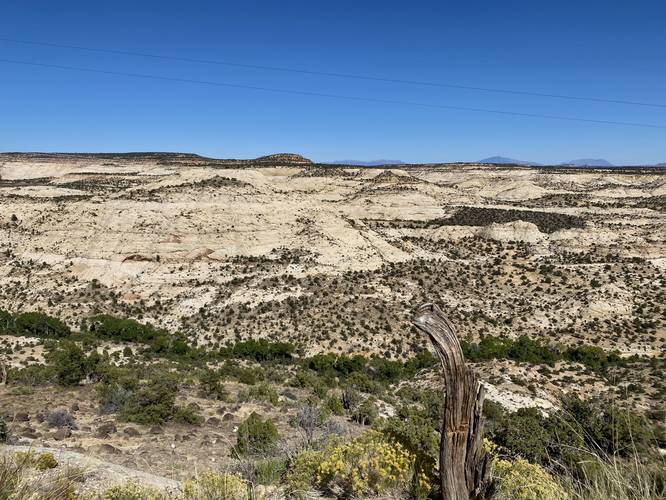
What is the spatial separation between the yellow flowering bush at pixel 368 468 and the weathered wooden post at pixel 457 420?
1.15 metres

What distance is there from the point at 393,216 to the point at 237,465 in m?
46.8

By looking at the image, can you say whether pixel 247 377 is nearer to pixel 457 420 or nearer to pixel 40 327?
pixel 457 420

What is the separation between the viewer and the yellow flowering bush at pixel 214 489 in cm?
412

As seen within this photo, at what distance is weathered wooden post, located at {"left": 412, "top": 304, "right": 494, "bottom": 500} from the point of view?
4.40m

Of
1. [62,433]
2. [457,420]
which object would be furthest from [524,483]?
[62,433]

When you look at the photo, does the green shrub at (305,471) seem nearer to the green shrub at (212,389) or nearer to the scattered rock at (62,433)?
the scattered rock at (62,433)

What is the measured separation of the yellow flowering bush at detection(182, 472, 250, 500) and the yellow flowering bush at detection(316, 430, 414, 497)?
1.28 meters

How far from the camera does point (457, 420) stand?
449 cm

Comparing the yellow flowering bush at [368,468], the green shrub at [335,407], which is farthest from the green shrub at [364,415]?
the yellow flowering bush at [368,468]

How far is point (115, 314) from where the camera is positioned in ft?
93.3

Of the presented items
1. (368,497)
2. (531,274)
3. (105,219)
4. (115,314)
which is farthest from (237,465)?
(105,219)

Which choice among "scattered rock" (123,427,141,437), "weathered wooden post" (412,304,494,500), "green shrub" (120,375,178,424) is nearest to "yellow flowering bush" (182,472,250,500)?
"weathered wooden post" (412,304,494,500)

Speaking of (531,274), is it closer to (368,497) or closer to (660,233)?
(660,233)

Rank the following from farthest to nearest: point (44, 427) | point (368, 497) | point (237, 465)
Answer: point (44, 427) < point (237, 465) < point (368, 497)
